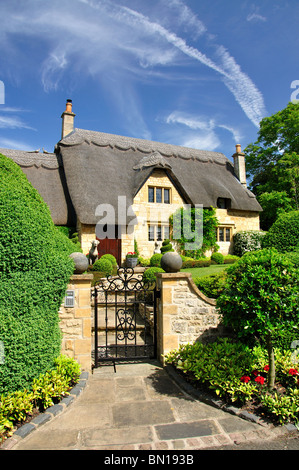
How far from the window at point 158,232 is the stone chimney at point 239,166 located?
35.3ft

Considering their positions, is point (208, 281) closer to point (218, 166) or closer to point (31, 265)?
point (31, 265)

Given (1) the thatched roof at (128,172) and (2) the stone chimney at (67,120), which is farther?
(2) the stone chimney at (67,120)

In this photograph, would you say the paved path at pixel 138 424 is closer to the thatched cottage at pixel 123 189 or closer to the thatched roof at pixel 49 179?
the thatched cottage at pixel 123 189

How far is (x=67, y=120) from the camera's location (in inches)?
895

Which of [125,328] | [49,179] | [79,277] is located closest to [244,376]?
[125,328]

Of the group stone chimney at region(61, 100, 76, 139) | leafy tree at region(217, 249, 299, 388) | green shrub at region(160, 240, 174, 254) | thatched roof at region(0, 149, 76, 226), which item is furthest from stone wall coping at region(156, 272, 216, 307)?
stone chimney at region(61, 100, 76, 139)

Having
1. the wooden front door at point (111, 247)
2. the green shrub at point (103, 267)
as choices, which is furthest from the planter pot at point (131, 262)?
the green shrub at point (103, 267)

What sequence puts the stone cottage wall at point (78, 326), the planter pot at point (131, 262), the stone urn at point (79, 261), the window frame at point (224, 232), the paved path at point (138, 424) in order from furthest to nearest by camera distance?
the window frame at point (224, 232) < the planter pot at point (131, 262) < the stone urn at point (79, 261) < the stone cottage wall at point (78, 326) < the paved path at point (138, 424)

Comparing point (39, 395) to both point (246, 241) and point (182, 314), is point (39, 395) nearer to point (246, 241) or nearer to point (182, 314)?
point (182, 314)

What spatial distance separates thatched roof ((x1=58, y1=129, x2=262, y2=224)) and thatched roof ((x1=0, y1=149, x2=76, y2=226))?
1.16 meters

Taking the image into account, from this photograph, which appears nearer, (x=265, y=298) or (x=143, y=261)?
(x=265, y=298)

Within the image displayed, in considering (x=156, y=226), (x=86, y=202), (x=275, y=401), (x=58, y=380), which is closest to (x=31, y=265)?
(x=58, y=380)

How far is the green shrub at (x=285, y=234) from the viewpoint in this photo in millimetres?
6938

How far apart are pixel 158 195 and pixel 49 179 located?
7.79 m
